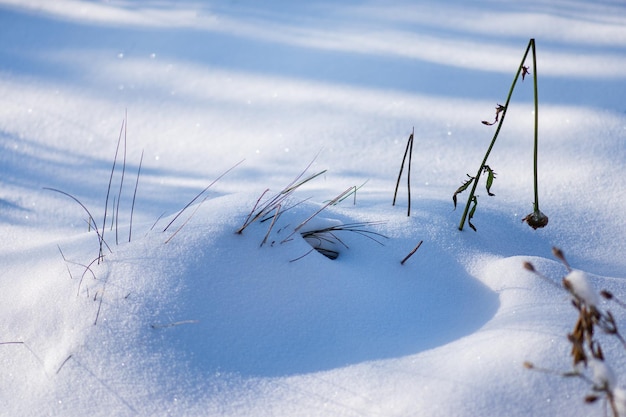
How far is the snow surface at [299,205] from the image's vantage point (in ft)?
4.24

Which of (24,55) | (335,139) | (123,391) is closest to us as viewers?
(123,391)

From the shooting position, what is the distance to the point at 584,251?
1.89 metres

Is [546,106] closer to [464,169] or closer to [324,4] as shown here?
[464,169]

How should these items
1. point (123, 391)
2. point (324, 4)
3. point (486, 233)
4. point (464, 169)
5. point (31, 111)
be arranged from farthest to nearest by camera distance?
point (324, 4)
point (31, 111)
point (464, 169)
point (486, 233)
point (123, 391)

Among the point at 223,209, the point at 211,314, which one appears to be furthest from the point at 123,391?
the point at 223,209

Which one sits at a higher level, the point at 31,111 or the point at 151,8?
the point at 151,8

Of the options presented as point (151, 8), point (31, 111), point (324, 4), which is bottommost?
point (31, 111)

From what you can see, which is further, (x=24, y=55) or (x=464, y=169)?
(x=24, y=55)

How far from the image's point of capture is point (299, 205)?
1753mm

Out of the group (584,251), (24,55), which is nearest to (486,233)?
(584,251)

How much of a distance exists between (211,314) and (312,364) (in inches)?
10.4

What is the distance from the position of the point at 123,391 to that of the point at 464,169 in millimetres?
1606

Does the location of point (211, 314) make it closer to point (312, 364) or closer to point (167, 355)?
point (167, 355)

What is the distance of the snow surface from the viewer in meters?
1.29
